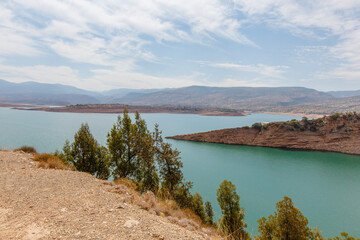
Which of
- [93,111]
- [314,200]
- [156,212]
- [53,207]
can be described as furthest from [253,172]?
[93,111]

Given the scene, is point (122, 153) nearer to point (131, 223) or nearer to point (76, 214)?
point (76, 214)

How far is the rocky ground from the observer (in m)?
3.18

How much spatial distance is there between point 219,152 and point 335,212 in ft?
60.1

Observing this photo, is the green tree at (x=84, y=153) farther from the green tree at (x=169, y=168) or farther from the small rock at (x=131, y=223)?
the small rock at (x=131, y=223)

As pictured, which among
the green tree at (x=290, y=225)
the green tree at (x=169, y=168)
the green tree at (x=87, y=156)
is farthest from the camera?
the green tree at (x=87, y=156)

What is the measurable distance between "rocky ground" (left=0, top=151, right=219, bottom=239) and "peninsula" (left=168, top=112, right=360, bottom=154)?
111ft

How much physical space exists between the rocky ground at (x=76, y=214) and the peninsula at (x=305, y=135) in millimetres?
33775

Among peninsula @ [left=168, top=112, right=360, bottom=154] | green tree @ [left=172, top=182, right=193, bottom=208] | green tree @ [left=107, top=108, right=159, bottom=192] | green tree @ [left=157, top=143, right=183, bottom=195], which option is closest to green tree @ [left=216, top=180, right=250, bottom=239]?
green tree @ [left=172, top=182, right=193, bottom=208]

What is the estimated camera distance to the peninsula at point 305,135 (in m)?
31.1

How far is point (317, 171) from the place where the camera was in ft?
71.6

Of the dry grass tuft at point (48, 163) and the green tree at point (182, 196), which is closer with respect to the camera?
the dry grass tuft at point (48, 163)

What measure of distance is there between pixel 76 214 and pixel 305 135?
38.4 meters

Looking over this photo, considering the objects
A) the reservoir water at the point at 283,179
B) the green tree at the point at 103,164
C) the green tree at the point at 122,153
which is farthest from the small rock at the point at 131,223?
the green tree at the point at 103,164

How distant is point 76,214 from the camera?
3.74 meters
